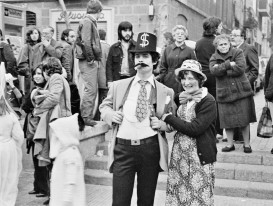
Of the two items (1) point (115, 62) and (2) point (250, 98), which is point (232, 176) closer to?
(2) point (250, 98)

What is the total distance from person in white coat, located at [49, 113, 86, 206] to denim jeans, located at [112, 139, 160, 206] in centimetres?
33

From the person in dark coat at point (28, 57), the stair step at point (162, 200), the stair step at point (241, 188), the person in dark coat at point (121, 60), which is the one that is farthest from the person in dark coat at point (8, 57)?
the stair step at point (241, 188)

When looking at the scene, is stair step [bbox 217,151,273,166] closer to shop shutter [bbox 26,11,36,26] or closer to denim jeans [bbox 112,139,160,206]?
denim jeans [bbox 112,139,160,206]

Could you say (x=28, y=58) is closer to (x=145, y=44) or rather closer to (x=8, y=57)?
(x=8, y=57)

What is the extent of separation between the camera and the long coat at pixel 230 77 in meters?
7.50

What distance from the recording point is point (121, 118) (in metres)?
4.39

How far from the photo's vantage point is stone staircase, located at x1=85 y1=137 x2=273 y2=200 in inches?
270

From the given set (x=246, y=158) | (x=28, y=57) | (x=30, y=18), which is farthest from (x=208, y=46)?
(x=30, y=18)

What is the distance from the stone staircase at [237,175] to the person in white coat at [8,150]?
1.85 meters

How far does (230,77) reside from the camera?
7.61 m

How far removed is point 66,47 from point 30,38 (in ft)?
2.10

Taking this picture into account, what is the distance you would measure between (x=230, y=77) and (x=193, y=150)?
325 centimetres

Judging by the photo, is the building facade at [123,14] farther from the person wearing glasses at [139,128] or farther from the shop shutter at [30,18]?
the person wearing glasses at [139,128]

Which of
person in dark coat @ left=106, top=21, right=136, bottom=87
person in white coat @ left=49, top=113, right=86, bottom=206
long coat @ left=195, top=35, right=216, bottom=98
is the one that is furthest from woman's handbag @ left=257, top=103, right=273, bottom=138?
person in white coat @ left=49, top=113, right=86, bottom=206
